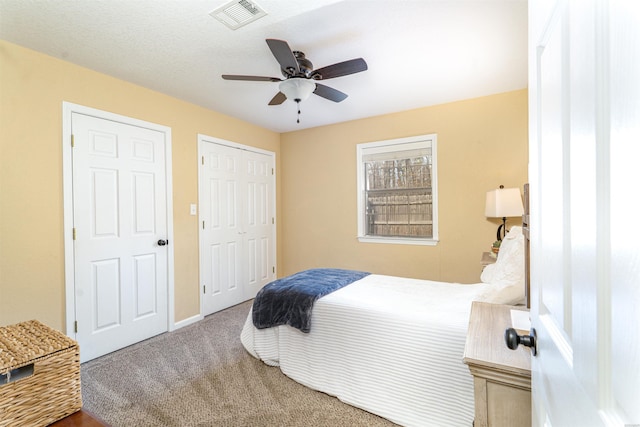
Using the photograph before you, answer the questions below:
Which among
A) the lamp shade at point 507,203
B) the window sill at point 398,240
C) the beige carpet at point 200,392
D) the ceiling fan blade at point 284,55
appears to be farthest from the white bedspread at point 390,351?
the ceiling fan blade at point 284,55

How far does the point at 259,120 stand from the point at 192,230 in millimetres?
1727

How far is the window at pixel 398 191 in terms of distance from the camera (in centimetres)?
369

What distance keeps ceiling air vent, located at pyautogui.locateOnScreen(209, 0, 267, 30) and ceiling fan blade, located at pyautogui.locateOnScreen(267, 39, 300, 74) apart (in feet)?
0.81

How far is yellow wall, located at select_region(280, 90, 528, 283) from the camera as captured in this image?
10.6 feet

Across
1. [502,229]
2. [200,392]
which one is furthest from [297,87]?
[502,229]

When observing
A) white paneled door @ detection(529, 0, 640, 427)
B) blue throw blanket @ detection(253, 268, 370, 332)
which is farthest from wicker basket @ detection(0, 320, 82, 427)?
blue throw blanket @ detection(253, 268, 370, 332)

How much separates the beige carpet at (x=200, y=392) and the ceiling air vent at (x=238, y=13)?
2501 millimetres

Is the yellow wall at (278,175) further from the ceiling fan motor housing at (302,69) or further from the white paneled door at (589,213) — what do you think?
the white paneled door at (589,213)

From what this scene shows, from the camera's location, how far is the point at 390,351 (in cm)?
182

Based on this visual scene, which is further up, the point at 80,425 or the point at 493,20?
the point at 493,20

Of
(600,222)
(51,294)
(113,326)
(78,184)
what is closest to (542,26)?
(600,222)

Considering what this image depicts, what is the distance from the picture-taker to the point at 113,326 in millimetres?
2699

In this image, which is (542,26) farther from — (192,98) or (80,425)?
(192,98)

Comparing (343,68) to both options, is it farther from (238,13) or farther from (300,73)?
(238,13)
